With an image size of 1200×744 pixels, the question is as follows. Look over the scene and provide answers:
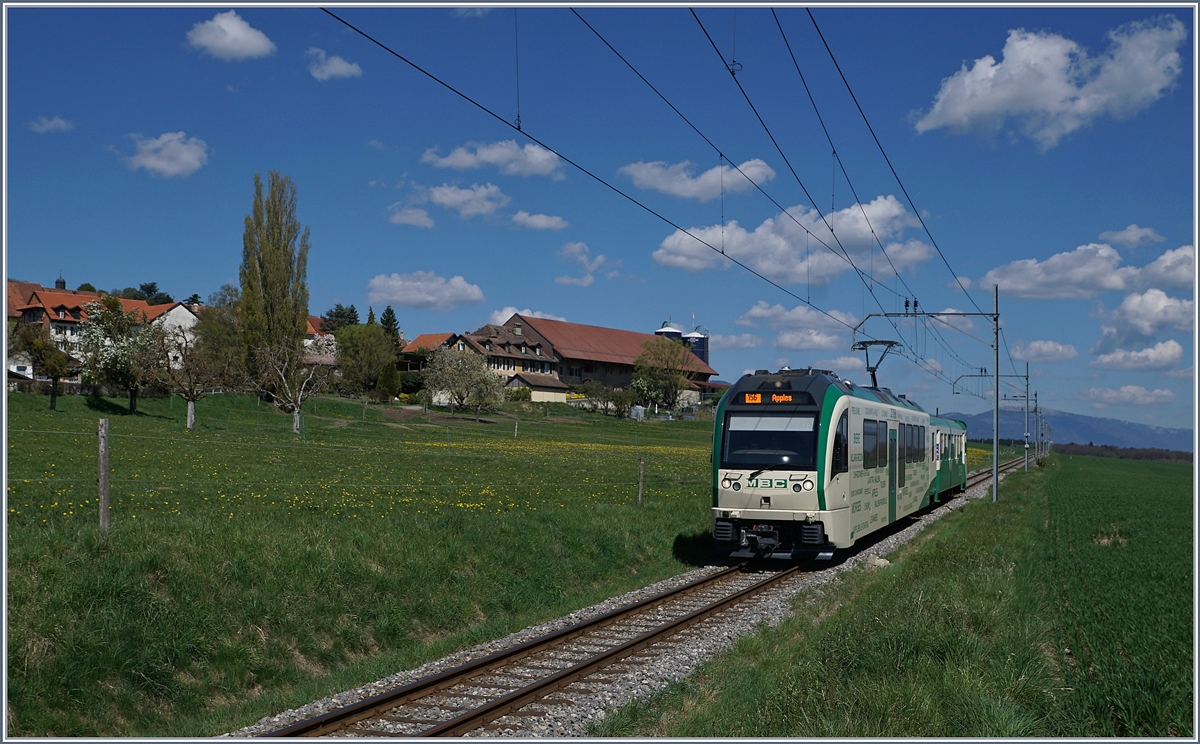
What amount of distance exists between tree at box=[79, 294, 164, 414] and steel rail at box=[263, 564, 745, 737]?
41.6 m

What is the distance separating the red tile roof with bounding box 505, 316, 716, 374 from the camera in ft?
377

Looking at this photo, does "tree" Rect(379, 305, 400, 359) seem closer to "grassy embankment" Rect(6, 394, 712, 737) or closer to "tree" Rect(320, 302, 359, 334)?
"tree" Rect(320, 302, 359, 334)

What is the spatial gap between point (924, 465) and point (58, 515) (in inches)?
868

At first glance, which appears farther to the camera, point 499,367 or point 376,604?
point 499,367

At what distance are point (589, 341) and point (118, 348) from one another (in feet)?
241

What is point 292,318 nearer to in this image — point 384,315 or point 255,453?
point 255,453

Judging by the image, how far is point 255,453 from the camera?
1206 inches

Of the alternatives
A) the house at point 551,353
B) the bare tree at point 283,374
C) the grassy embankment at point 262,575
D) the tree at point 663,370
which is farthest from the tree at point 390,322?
the grassy embankment at point 262,575

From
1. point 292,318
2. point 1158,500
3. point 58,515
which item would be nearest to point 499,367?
point 292,318

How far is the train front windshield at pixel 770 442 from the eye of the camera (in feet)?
55.1

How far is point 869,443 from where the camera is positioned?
1902 centimetres

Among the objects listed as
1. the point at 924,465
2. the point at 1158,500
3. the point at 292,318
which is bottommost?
the point at 1158,500

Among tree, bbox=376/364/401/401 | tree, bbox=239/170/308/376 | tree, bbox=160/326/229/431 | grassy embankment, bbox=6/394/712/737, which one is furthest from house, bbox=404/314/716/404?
grassy embankment, bbox=6/394/712/737

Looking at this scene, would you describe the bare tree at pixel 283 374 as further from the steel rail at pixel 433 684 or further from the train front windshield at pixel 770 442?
the steel rail at pixel 433 684
